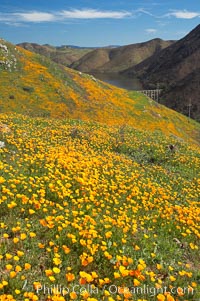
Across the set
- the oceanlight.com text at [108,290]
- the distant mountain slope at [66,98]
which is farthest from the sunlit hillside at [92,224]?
the distant mountain slope at [66,98]

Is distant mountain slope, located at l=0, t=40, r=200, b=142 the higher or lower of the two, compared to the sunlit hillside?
higher

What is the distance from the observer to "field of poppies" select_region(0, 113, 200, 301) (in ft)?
16.9

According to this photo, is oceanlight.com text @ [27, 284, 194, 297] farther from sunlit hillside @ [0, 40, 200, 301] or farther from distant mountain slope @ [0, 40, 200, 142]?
distant mountain slope @ [0, 40, 200, 142]

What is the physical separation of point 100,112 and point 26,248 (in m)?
36.4

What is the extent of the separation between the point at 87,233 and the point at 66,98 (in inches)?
1448

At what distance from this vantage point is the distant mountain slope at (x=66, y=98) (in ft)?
126

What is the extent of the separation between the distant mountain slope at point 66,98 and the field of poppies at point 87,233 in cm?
2544

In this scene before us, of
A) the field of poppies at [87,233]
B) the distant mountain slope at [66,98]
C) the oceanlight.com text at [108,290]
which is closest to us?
the oceanlight.com text at [108,290]

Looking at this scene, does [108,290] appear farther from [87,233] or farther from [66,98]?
[66,98]

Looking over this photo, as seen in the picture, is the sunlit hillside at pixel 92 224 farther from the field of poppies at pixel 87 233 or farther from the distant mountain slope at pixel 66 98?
the distant mountain slope at pixel 66 98

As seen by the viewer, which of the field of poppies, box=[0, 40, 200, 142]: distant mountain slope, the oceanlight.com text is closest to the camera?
the oceanlight.com text

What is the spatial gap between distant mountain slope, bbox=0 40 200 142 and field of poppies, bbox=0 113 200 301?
25443mm

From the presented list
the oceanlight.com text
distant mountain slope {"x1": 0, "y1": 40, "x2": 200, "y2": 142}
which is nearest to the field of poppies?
the oceanlight.com text

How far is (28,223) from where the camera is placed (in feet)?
21.6
